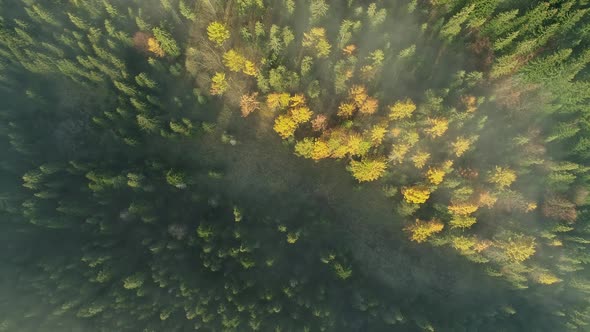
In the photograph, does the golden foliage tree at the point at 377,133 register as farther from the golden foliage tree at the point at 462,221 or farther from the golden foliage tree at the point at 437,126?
the golden foliage tree at the point at 462,221

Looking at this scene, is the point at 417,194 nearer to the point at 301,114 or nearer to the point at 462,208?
the point at 462,208

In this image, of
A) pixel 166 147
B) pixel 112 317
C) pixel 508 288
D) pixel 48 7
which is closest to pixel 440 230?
pixel 508 288

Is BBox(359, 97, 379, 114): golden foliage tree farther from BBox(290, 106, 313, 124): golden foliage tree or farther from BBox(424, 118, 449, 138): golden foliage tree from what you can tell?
BBox(424, 118, 449, 138): golden foliage tree

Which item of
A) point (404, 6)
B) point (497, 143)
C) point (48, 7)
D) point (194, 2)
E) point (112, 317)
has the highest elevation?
point (404, 6)

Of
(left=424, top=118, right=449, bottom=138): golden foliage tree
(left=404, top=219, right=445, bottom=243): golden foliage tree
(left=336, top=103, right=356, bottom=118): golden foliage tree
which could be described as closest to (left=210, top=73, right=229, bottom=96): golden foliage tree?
(left=336, top=103, right=356, bottom=118): golden foliage tree

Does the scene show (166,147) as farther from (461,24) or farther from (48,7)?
(461,24)

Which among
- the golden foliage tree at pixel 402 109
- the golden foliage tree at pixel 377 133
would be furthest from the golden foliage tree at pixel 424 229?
the golden foliage tree at pixel 402 109

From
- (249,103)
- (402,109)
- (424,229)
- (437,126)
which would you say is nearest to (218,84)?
(249,103)
